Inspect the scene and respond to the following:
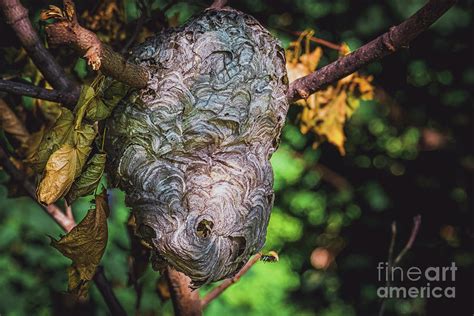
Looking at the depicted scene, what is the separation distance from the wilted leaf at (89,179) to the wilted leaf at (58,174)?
0.04m

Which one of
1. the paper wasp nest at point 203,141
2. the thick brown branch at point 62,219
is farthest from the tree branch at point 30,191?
the paper wasp nest at point 203,141

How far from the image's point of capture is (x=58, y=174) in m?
1.54

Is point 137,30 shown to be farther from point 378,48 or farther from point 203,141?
point 378,48

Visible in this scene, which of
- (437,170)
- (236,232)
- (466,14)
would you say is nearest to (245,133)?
(236,232)

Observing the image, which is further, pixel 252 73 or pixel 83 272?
pixel 252 73

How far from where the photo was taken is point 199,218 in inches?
62.0

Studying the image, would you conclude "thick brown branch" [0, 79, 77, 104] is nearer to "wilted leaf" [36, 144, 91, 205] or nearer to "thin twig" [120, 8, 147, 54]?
"wilted leaf" [36, 144, 91, 205]

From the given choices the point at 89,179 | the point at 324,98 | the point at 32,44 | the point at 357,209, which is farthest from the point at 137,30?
the point at 357,209

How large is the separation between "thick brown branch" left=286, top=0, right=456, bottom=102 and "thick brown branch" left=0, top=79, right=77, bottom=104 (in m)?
0.47

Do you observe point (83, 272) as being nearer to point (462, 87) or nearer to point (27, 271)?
point (27, 271)

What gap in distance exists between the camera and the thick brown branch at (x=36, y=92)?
64.1 inches

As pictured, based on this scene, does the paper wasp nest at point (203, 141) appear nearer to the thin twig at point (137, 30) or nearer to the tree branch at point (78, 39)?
the tree branch at point (78, 39)

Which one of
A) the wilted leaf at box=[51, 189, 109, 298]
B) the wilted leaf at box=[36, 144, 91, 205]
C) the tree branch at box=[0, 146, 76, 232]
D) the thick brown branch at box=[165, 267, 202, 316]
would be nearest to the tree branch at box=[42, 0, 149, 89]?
the wilted leaf at box=[36, 144, 91, 205]

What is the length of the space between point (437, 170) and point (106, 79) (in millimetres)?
2810
